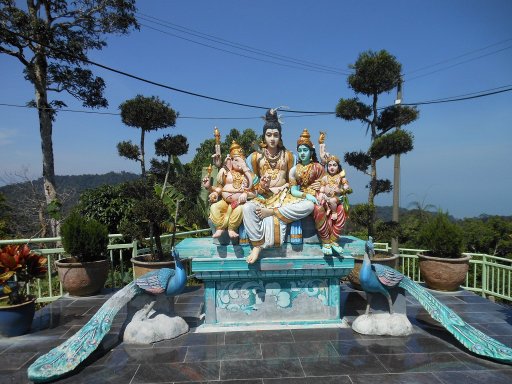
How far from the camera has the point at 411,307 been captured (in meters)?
5.67

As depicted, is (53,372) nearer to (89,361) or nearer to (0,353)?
(89,361)

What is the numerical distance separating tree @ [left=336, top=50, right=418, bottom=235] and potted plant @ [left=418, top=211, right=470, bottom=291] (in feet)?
6.08


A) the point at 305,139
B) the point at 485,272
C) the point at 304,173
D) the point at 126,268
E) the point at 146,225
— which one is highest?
the point at 305,139

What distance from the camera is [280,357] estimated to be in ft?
13.0

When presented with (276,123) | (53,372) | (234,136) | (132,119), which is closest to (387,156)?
(276,123)

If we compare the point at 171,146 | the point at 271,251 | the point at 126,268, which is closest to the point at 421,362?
the point at 271,251

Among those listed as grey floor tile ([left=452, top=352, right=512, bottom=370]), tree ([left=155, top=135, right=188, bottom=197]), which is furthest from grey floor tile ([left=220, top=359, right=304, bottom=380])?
tree ([left=155, top=135, right=188, bottom=197])

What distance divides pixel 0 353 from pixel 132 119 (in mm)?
7084

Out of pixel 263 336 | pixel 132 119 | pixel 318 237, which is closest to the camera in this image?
pixel 263 336

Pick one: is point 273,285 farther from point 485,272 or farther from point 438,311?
point 485,272

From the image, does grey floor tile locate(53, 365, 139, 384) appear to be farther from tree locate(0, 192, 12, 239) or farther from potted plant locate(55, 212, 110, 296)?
tree locate(0, 192, 12, 239)

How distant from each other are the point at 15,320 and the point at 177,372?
2.62 metres

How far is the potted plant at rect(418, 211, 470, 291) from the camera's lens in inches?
254

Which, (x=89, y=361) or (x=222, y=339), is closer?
(x=89, y=361)
